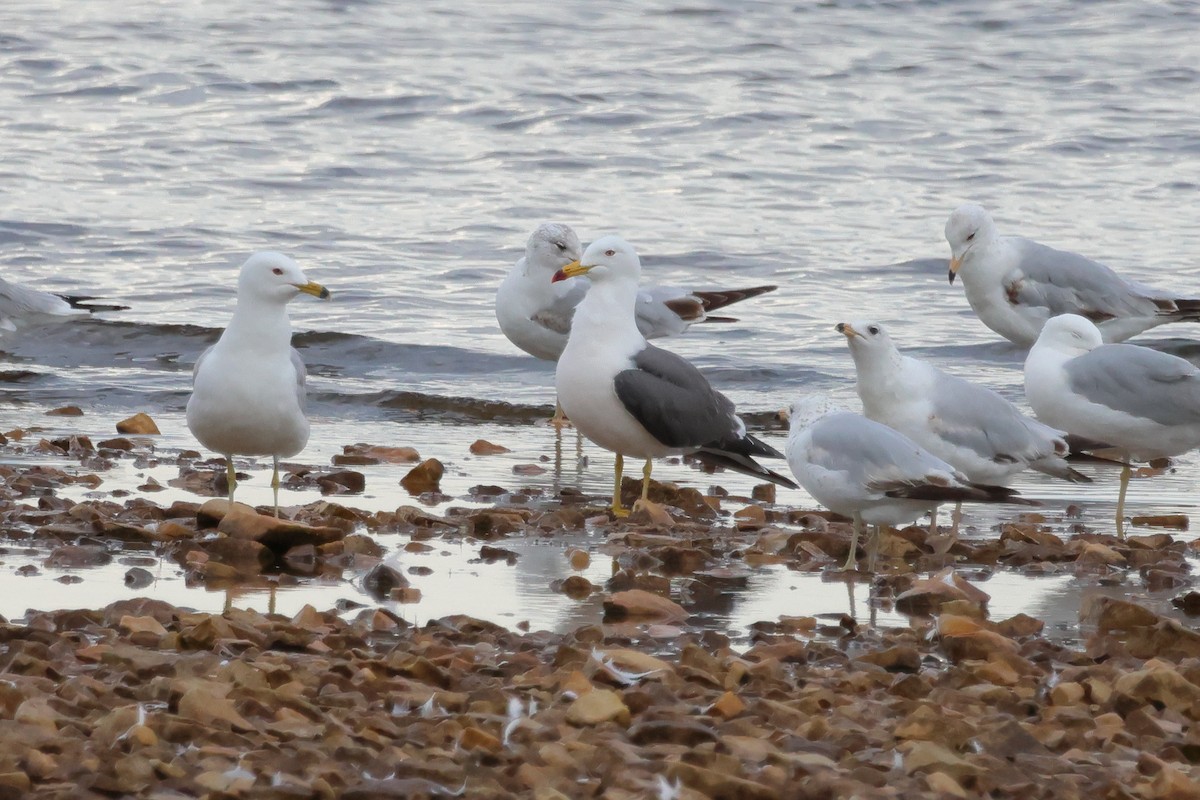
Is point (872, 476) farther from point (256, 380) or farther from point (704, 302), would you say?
point (704, 302)

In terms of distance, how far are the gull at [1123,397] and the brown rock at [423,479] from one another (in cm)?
244

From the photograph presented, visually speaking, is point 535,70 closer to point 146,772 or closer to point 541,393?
point 541,393

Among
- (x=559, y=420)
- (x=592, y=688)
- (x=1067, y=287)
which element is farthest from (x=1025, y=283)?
(x=592, y=688)

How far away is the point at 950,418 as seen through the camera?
6.55 m

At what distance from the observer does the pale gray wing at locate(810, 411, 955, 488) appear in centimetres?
565

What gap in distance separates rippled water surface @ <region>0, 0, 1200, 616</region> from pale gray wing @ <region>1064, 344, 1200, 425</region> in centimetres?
53

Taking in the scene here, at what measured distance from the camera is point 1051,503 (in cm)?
749

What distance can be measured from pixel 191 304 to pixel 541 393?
3.53 metres

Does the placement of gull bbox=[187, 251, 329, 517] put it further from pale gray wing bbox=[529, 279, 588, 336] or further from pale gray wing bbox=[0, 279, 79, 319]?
pale gray wing bbox=[0, 279, 79, 319]

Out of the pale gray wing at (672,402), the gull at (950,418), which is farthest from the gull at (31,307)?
the gull at (950,418)

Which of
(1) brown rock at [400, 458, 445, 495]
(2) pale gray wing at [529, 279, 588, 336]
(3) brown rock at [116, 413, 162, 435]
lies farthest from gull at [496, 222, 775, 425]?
(1) brown rock at [400, 458, 445, 495]

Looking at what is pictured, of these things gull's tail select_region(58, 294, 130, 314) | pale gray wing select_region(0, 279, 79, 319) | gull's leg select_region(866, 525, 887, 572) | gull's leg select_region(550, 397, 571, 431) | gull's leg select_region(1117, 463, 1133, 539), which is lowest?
gull's leg select_region(550, 397, 571, 431)

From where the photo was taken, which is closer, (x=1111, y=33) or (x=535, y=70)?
(x=535, y=70)

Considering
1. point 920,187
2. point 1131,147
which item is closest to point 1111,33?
point 1131,147
